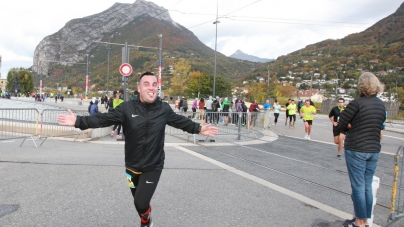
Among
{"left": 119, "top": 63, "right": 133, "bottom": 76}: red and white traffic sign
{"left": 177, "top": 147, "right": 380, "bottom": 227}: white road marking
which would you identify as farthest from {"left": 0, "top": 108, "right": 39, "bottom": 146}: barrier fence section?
{"left": 177, "top": 147, "right": 380, "bottom": 227}: white road marking

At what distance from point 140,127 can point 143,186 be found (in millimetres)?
596

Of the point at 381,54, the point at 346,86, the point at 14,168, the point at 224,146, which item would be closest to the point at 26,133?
the point at 14,168

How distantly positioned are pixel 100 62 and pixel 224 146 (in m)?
136

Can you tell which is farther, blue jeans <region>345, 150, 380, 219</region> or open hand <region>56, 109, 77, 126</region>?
blue jeans <region>345, 150, 380, 219</region>

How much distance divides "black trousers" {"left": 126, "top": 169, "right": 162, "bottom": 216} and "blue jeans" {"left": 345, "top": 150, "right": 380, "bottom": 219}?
7.73 ft

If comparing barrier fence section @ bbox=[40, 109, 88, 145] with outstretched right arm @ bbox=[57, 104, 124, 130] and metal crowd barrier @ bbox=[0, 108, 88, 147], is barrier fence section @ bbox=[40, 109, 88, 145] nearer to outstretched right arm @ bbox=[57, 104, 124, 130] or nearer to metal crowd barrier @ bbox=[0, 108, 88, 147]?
metal crowd barrier @ bbox=[0, 108, 88, 147]

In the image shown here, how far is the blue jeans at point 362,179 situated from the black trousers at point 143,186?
92.8 inches

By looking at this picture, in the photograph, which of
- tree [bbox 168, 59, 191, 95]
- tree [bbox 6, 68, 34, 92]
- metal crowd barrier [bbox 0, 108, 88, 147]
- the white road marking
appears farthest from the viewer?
tree [bbox 6, 68, 34, 92]

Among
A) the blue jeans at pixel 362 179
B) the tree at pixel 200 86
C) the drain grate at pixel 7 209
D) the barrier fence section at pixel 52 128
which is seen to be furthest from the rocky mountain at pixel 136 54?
the blue jeans at pixel 362 179

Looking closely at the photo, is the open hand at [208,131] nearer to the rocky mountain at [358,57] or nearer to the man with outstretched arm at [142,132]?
the man with outstretched arm at [142,132]

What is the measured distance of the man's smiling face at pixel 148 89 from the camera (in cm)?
345

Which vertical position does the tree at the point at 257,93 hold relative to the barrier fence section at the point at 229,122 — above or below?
above

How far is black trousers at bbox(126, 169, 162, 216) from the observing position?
336 cm

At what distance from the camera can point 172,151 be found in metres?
10.1
